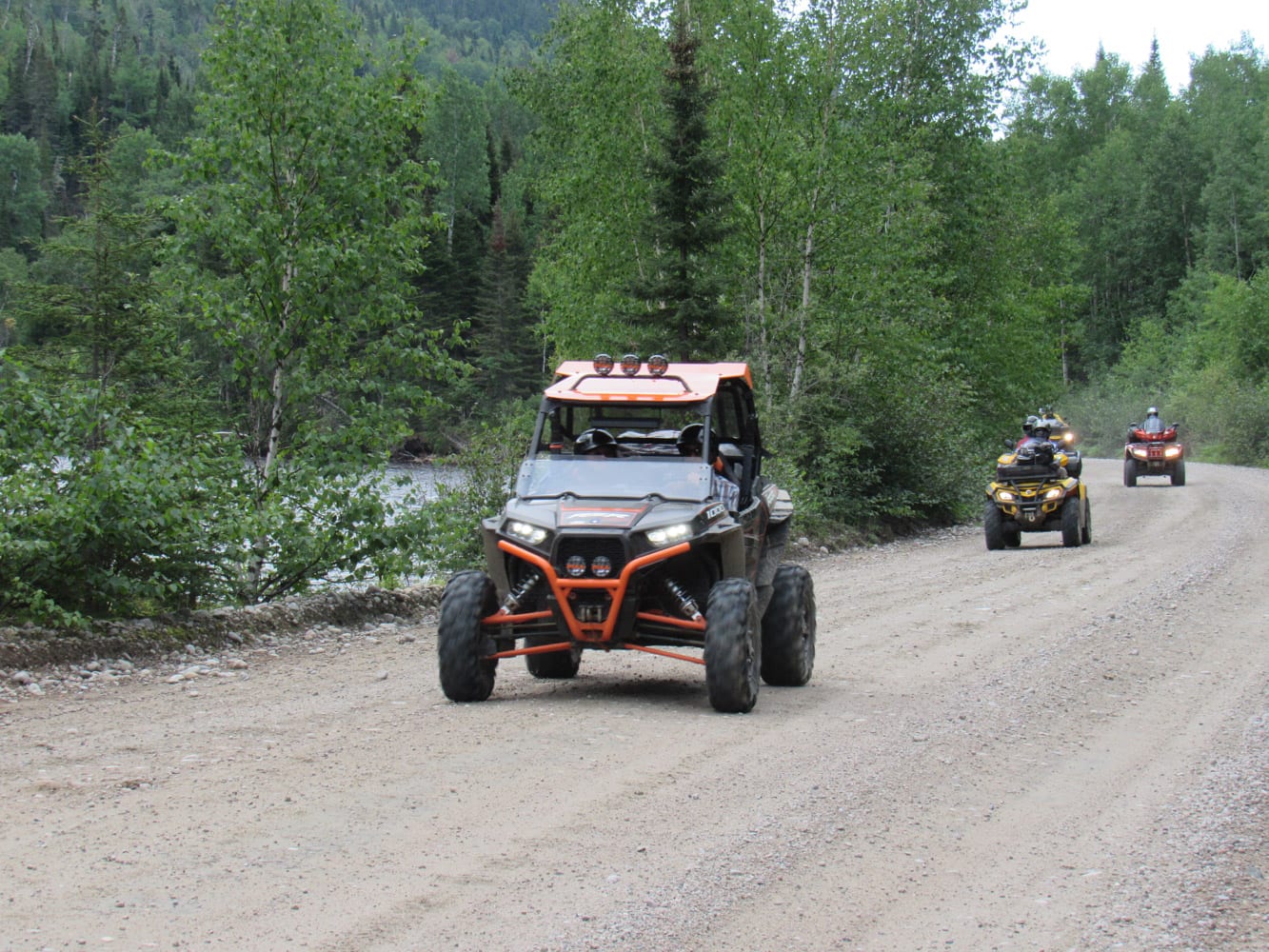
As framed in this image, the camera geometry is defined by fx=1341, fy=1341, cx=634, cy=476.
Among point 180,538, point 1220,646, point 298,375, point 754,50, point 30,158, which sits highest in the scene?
point 30,158

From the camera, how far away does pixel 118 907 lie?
188 inches

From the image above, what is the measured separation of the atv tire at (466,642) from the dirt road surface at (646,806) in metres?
0.24

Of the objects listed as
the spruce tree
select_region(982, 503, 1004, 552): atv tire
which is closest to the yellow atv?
select_region(982, 503, 1004, 552): atv tire

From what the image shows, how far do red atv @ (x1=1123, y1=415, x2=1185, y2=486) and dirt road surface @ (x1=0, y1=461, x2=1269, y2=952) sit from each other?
1104 inches

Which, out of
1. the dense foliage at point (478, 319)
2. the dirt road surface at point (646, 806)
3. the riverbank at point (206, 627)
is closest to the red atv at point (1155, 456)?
the dense foliage at point (478, 319)

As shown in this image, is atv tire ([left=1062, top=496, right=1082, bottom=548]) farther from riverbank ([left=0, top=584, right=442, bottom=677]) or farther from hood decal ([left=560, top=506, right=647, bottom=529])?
hood decal ([left=560, top=506, right=647, bottom=529])

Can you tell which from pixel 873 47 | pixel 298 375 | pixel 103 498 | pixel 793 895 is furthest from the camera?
pixel 873 47

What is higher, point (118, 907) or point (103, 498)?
point (103, 498)

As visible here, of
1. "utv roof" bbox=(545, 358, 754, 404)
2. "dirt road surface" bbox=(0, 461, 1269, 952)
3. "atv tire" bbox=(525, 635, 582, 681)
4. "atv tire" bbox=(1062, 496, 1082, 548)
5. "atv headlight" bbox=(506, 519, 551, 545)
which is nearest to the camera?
"dirt road surface" bbox=(0, 461, 1269, 952)

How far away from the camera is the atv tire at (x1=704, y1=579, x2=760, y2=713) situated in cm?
823

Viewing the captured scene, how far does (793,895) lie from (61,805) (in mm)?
3413

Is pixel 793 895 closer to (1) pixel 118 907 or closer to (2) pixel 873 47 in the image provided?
(1) pixel 118 907

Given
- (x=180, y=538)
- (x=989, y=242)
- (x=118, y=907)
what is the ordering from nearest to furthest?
(x=118, y=907) → (x=180, y=538) → (x=989, y=242)

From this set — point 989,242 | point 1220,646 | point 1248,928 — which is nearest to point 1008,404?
point 989,242
